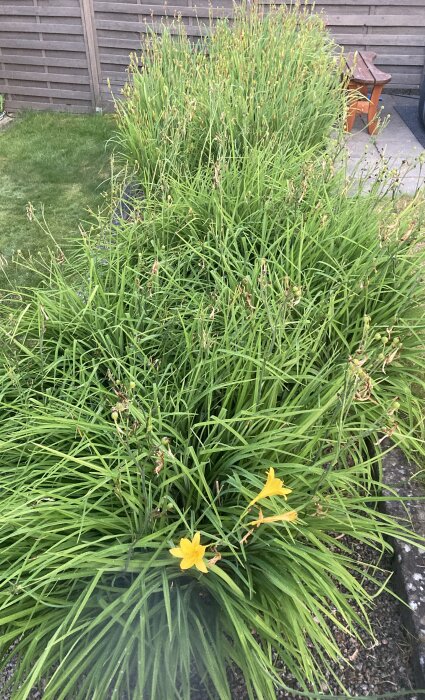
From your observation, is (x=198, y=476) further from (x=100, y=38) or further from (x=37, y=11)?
(x=37, y=11)

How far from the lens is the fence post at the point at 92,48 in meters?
6.51

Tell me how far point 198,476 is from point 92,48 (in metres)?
6.57

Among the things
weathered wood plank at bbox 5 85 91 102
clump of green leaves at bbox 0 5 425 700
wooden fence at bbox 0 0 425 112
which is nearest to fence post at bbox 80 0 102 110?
wooden fence at bbox 0 0 425 112

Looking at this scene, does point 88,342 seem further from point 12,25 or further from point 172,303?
point 12,25

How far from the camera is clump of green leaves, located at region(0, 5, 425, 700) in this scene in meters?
1.26

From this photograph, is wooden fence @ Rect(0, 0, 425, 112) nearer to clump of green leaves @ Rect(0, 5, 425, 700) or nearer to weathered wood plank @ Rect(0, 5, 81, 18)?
weathered wood plank @ Rect(0, 5, 81, 18)

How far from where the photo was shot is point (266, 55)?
11.9 feet

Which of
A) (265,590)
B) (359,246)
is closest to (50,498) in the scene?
(265,590)

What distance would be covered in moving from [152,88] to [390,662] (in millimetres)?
3296

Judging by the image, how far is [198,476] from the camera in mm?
1466

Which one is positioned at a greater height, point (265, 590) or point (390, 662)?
point (265, 590)

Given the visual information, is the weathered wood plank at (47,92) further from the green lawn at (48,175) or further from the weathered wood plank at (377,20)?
the weathered wood plank at (377,20)

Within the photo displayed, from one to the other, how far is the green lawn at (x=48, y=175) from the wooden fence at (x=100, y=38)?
37 cm

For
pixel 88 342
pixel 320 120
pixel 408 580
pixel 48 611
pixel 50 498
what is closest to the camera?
pixel 48 611
